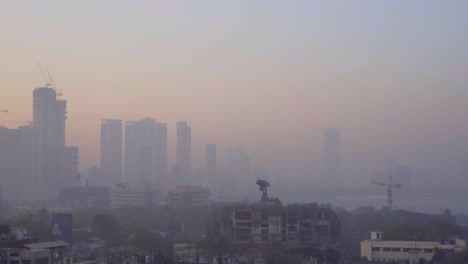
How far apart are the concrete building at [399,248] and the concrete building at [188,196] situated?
15538mm

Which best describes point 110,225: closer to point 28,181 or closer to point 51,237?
point 51,237

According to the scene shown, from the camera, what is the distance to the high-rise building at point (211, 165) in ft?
140

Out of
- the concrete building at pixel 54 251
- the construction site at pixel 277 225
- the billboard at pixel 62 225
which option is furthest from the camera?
the construction site at pixel 277 225

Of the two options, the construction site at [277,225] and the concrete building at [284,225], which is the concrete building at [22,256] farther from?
the concrete building at [284,225]

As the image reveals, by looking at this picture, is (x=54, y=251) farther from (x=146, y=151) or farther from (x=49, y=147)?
(x=146, y=151)

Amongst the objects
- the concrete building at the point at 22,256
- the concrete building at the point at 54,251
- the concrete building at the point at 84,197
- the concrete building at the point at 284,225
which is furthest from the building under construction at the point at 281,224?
the concrete building at the point at 84,197

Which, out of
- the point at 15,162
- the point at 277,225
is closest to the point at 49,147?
the point at 15,162

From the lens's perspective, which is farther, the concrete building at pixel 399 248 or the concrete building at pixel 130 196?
the concrete building at pixel 130 196

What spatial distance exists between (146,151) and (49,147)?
627cm

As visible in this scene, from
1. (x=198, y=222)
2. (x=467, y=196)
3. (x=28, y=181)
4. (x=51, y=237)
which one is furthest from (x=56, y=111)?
(x=51, y=237)

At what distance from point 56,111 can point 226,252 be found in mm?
27436

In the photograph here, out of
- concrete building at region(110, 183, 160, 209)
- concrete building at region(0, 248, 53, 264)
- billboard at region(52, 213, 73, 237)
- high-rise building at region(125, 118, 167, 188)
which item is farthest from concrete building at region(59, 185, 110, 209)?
concrete building at region(0, 248, 53, 264)

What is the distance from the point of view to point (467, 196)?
35938mm

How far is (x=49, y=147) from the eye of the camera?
3706 cm
